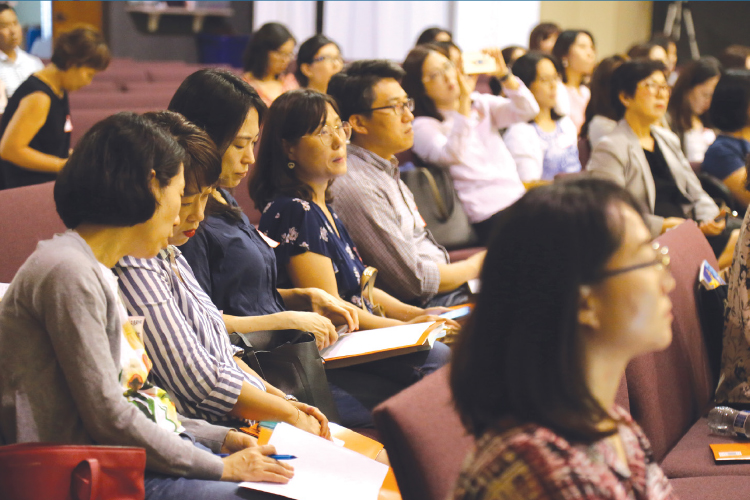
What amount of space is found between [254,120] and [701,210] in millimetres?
2342

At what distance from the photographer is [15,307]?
46.3 inches

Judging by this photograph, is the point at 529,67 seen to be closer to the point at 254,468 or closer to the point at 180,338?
the point at 180,338

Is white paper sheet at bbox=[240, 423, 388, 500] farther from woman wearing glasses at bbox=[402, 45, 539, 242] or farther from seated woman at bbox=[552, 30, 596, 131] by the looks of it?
seated woman at bbox=[552, 30, 596, 131]

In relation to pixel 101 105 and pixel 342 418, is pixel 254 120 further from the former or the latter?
pixel 101 105

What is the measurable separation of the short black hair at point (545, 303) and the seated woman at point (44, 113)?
2.72 meters

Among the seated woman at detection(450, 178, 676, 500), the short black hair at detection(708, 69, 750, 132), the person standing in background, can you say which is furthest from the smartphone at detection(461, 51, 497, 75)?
the person standing in background

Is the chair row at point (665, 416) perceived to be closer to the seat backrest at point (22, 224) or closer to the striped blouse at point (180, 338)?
the striped blouse at point (180, 338)

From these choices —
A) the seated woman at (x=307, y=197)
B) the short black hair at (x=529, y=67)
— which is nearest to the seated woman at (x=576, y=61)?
the short black hair at (x=529, y=67)

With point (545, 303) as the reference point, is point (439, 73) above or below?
above

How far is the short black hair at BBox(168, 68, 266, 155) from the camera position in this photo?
194 cm

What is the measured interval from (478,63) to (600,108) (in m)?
1.04

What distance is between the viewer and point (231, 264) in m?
1.90

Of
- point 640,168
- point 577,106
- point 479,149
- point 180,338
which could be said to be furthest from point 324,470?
point 577,106

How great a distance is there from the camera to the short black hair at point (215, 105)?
6.37ft
